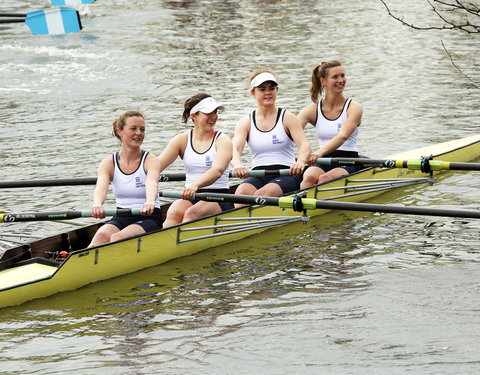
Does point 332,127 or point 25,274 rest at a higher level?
point 332,127

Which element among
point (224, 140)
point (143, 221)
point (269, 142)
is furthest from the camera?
point (269, 142)

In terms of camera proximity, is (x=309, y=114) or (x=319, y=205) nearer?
(x=319, y=205)

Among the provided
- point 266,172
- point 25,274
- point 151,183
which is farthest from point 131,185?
point 266,172

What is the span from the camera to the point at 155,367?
7445 mm

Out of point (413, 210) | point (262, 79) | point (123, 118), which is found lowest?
point (413, 210)

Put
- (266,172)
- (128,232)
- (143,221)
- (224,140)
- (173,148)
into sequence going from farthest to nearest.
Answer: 1. (266,172)
2. (173,148)
3. (224,140)
4. (143,221)
5. (128,232)

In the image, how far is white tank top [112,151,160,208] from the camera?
385 inches

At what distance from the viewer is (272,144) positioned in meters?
11.1

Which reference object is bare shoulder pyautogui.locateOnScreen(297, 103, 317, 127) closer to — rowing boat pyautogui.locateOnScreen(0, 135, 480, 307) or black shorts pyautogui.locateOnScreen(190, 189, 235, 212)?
→ rowing boat pyautogui.locateOnScreen(0, 135, 480, 307)

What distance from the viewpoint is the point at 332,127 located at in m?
11.8

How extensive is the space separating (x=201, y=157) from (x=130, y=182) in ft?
2.92

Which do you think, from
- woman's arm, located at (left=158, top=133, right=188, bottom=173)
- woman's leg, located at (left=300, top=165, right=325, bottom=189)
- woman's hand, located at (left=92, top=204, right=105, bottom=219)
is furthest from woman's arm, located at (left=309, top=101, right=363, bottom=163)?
woman's hand, located at (left=92, top=204, right=105, bottom=219)

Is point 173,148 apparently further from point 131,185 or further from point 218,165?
point 131,185

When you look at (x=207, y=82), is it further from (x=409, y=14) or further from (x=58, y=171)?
(x=409, y=14)
